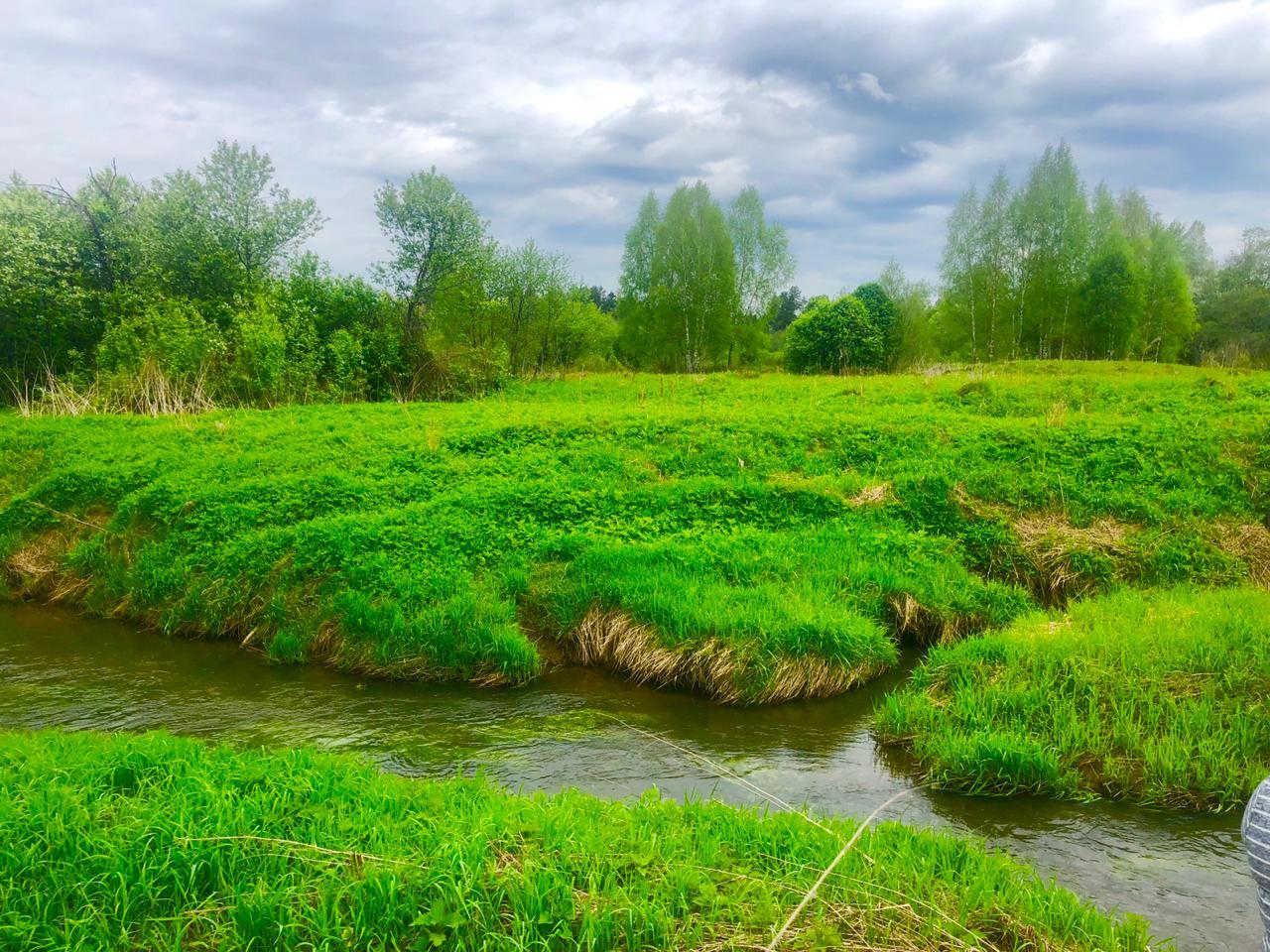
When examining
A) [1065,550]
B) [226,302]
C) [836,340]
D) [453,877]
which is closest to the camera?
[453,877]

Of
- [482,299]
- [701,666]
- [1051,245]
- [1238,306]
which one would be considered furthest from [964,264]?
[701,666]

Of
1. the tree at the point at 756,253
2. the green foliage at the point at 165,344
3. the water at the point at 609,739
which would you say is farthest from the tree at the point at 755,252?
the water at the point at 609,739

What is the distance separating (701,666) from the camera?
400 inches

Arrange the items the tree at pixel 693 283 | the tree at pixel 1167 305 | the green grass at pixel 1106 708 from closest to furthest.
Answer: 1. the green grass at pixel 1106 708
2. the tree at pixel 1167 305
3. the tree at pixel 693 283

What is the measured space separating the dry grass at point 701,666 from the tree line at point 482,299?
1955 centimetres

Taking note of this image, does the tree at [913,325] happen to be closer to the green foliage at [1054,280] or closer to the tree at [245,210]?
the green foliage at [1054,280]

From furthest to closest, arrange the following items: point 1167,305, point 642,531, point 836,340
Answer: point 1167,305 < point 836,340 < point 642,531

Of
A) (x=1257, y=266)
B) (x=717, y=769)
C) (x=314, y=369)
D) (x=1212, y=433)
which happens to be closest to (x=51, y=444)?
(x=314, y=369)

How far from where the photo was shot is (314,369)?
2869 cm

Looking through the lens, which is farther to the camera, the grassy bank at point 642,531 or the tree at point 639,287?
the tree at point 639,287

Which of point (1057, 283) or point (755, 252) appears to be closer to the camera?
point (1057, 283)

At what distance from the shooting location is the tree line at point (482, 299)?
2903cm

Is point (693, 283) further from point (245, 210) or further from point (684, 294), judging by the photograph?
point (245, 210)

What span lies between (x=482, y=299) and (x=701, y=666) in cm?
3119
